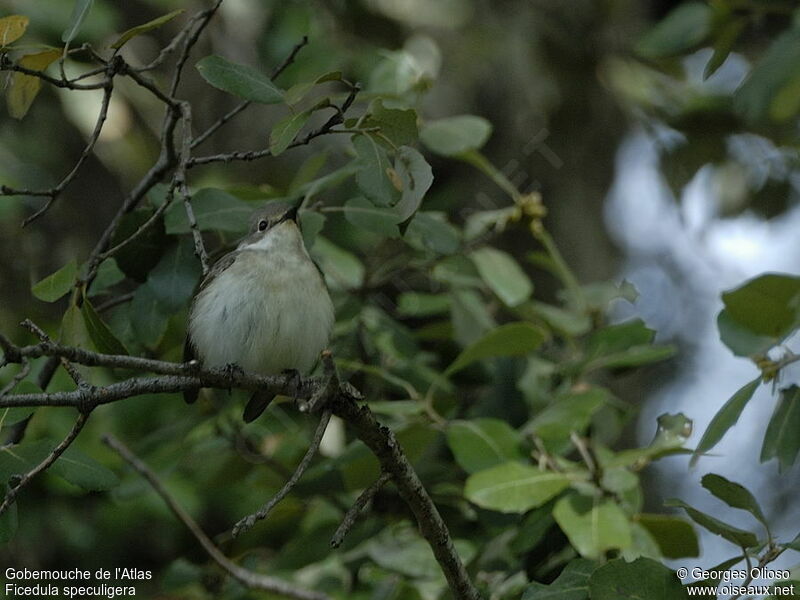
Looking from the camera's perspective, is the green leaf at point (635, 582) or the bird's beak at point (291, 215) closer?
the green leaf at point (635, 582)

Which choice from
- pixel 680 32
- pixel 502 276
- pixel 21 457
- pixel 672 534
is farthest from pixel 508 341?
pixel 680 32

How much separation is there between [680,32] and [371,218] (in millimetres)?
2034

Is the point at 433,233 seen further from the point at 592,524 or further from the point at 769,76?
the point at 769,76

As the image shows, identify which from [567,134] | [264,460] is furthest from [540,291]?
[264,460]

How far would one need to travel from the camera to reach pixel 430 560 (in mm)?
3455

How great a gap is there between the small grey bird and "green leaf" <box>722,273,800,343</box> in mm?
1309

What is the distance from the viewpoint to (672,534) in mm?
3203

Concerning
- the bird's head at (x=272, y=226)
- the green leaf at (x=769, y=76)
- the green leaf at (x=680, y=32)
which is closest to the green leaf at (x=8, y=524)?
the bird's head at (x=272, y=226)

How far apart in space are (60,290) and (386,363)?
1684 mm

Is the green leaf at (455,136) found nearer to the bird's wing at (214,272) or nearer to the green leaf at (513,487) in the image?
the bird's wing at (214,272)

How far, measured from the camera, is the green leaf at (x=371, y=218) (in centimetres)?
317

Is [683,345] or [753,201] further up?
[753,201]

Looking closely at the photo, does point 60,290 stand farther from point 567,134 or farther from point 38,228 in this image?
point 38,228

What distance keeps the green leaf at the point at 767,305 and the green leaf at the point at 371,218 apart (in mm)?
1008
